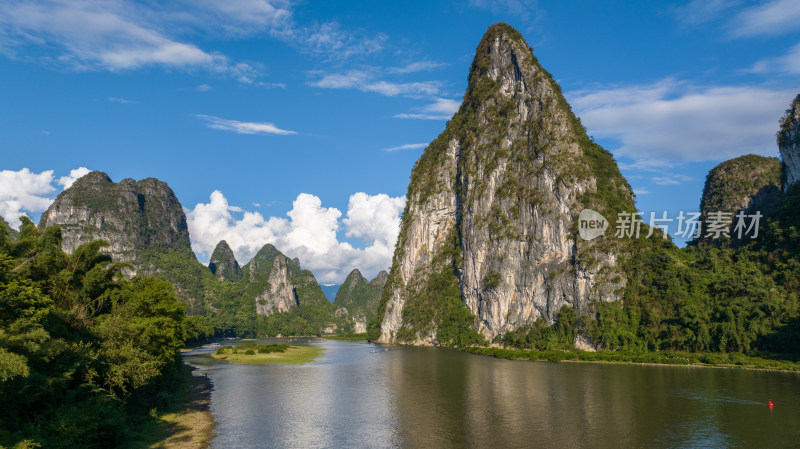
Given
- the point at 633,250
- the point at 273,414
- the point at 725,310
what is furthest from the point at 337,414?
the point at 633,250

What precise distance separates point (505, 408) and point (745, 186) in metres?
121

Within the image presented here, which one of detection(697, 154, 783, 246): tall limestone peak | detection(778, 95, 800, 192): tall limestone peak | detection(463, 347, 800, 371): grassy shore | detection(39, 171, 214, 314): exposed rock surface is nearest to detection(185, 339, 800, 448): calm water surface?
detection(463, 347, 800, 371): grassy shore

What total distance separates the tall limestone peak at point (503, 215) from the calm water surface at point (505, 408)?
44.0 meters

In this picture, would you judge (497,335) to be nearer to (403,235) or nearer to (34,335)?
(403,235)

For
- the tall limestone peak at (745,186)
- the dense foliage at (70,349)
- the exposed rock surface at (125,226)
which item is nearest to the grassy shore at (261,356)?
the dense foliage at (70,349)

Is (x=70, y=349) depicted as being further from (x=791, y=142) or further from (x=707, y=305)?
(x=791, y=142)

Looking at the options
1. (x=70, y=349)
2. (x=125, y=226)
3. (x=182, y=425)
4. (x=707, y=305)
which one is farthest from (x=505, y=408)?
(x=125, y=226)

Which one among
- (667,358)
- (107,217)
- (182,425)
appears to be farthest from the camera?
(107,217)

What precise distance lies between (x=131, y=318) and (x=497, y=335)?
86.4 metres

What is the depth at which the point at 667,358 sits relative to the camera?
238ft

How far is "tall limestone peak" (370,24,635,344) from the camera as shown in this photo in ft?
343

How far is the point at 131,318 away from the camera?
38.2 meters

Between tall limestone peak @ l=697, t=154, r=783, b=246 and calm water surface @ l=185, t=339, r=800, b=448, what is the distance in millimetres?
80933

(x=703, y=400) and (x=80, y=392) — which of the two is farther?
(x=703, y=400)
